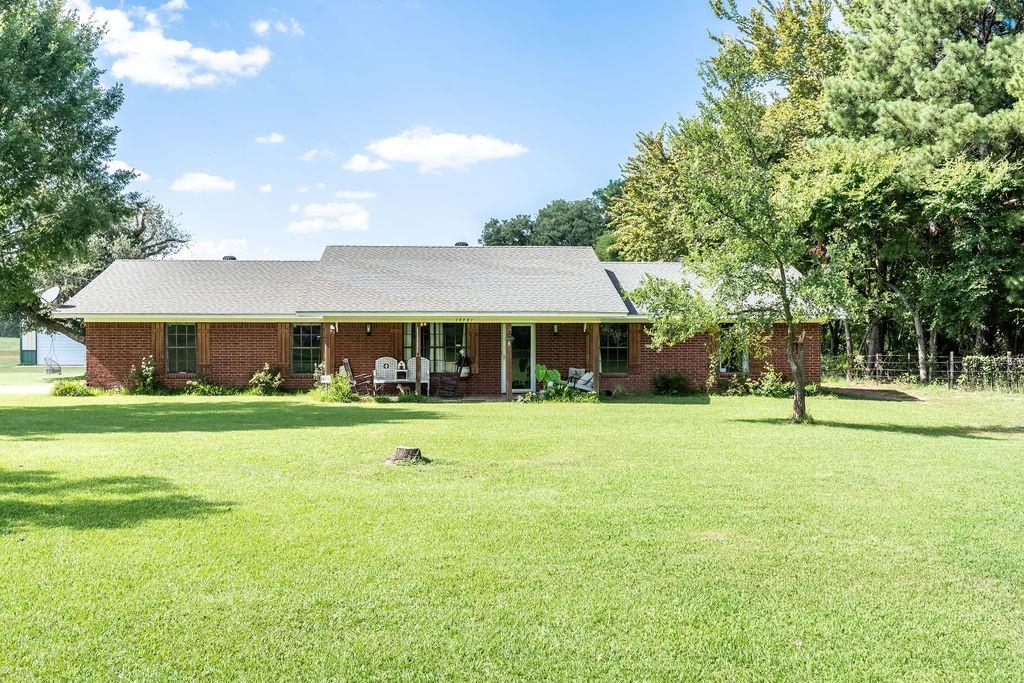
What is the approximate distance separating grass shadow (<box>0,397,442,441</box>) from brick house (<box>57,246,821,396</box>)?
10.7 feet

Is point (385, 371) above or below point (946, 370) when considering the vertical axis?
above

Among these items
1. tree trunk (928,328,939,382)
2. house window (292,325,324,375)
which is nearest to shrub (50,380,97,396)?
house window (292,325,324,375)

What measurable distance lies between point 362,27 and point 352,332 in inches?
326

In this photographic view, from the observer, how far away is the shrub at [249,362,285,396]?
74.4 ft

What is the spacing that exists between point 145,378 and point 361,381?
20.9 feet

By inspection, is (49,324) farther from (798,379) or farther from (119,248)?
(798,379)

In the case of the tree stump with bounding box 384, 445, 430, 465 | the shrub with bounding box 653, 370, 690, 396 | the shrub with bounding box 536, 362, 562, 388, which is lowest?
the tree stump with bounding box 384, 445, 430, 465

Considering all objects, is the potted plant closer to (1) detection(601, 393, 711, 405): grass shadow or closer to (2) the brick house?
(2) the brick house

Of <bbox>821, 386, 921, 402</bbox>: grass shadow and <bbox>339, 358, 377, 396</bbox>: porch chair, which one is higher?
<bbox>339, 358, 377, 396</bbox>: porch chair

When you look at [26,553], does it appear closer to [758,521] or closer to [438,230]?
[758,521]

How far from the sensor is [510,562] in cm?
587

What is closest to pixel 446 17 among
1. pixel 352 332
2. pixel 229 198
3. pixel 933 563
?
pixel 352 332

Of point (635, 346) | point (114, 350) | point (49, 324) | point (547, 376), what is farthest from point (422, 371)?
point (49, 324)

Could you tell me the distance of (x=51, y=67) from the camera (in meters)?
18.6
